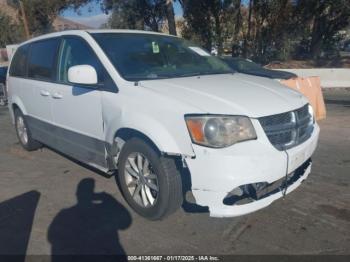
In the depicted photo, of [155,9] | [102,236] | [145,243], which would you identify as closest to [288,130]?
[145,243]

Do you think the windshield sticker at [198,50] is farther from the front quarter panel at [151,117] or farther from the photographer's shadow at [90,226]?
the photographer's shadow at [90,226]

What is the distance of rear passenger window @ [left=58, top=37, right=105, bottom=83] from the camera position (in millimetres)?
4180

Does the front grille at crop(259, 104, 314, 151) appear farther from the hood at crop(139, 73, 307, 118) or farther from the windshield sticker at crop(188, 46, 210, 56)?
the windshield sticker at crop(188, 46, 210, 56)

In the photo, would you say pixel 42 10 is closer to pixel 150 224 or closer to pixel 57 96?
pixel 57 96

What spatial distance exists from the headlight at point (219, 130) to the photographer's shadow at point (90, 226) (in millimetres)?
1226

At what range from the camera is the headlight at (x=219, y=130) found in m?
3.23

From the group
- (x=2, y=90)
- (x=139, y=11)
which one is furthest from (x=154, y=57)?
Answer: (x=139, y=11)

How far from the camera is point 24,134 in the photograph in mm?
6480

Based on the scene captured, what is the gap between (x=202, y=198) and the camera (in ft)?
10.9

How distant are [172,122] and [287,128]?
1.08m

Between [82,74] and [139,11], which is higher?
[139,11]

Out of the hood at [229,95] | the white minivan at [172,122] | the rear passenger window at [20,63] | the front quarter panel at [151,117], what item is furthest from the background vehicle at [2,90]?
the hood at [229,95]

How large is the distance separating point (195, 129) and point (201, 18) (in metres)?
21.7

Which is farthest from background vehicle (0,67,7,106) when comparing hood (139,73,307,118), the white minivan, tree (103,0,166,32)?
tree (103,0,166,32)
